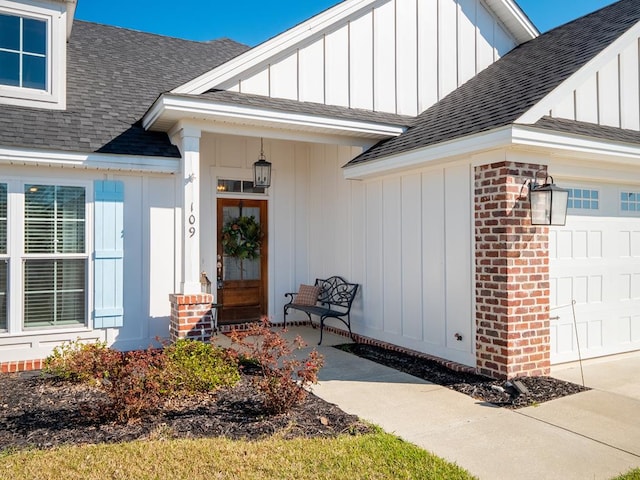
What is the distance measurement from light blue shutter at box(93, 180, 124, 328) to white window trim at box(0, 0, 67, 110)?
1.47 metres

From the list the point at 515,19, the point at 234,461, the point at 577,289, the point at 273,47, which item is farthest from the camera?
the point at 515,19

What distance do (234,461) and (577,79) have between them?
560cm

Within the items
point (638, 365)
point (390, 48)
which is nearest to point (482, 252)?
point (638, 365)

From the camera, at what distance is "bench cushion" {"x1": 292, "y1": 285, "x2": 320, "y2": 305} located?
8.83 meters

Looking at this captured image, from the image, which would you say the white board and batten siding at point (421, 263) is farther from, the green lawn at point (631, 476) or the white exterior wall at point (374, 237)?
the green lawn at point (631, 476)

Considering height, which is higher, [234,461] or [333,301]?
[333,301]

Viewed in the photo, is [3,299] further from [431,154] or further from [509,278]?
[509,278]

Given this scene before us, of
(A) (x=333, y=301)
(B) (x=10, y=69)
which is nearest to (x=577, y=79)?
(A) (x=333, y=301)

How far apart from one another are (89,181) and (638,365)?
296 inches

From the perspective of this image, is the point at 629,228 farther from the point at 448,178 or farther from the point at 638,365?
the point at 448,178

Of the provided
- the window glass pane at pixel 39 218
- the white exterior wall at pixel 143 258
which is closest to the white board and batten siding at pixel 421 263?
the white exterior wall at pixel 143 258

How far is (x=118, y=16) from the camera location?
15031 mm

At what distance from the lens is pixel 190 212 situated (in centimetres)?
657

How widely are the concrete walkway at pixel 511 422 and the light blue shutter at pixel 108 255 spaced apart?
294 cm
